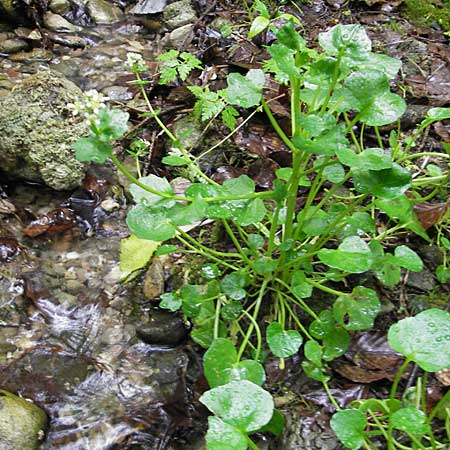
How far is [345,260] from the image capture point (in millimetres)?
1253

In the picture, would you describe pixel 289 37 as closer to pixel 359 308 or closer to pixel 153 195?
pixel 153 195

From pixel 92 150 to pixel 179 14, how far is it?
2.61 metres

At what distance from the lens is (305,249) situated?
1.68m

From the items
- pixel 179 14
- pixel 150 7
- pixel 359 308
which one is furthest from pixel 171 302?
pixel 150 7

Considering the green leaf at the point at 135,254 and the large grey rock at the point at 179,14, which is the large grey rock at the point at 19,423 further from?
the large grey rock at the point at 179,14

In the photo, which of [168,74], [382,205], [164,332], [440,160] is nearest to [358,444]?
[382,205]

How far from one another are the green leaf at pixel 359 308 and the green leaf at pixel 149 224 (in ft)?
1.69

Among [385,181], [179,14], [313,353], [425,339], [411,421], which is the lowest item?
[313,353]

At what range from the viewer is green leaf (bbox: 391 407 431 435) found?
107 centimetres

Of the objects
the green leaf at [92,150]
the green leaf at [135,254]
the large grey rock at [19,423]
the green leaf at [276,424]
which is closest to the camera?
the green leaf at [92,150]

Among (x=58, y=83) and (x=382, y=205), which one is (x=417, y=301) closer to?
(x=382, y=205)

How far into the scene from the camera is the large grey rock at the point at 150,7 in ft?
11.4

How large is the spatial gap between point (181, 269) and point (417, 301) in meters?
0.83

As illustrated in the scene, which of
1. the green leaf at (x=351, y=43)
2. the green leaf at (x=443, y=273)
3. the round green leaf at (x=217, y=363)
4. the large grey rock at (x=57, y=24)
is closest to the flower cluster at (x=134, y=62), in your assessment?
the green leaf at (x=351, y=43)
